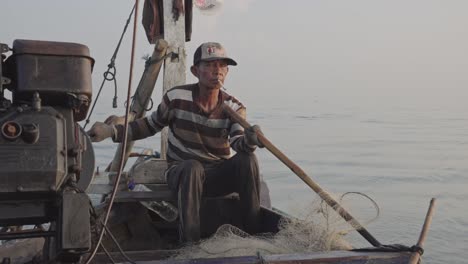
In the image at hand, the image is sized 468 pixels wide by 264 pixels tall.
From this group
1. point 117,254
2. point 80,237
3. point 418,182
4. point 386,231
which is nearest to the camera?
point 80,237

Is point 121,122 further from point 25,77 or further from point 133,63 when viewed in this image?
point 25,77

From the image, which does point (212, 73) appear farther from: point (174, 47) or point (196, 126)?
point (174, 47)

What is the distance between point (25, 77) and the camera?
6.18 feet

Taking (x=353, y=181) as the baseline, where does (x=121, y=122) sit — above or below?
above

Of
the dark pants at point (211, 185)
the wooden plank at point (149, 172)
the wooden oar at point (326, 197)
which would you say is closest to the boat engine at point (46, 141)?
the dark pants at point (211, 185)

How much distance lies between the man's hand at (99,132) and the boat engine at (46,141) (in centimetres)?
136

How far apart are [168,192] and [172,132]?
412 mm

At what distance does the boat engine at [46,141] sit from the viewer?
176 centimetres

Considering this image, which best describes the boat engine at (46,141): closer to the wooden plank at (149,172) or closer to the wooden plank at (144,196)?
the wooden plank at (144,196)

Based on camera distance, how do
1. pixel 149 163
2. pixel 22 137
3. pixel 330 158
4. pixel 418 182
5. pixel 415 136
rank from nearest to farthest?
pixel 22 137 < pixel 149 163 < pixel 418 182 < pixel 330 158 < pixel 415 136

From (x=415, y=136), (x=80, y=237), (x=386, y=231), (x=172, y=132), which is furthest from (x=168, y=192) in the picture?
(x=415, y=136)

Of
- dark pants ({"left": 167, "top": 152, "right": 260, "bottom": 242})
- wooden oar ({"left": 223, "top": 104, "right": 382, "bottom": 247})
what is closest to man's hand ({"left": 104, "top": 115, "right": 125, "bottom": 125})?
dark pants ({"left": 167, "top": 152, "right": 260, "bottom": 242})

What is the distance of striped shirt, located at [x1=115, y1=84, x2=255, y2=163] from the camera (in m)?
3.71

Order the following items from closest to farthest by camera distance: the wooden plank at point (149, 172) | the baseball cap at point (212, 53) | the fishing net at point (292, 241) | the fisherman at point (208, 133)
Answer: the fishing net at point (292, 241) < the fisherman at point (208, 133) < the baseball cap at point (212, 53) < the wooden plank at point (149, 172)
